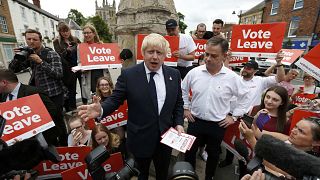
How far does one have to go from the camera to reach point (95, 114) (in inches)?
65.4

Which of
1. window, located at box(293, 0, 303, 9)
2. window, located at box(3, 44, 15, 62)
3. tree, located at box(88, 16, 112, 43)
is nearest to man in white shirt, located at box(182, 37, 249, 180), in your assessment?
Answer: window, located at box(293, 0, 303, 9)

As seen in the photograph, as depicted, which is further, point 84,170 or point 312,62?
point 312,62

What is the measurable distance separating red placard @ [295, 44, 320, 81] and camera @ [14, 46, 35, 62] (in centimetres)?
374

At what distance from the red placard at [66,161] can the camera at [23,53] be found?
1.42m

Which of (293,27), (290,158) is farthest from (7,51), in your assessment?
(293,27)

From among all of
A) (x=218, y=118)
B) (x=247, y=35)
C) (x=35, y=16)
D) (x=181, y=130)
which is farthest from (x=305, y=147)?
(x=35, y=16)

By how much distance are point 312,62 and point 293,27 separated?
75.0 ft

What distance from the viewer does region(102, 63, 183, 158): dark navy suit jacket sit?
1.86m

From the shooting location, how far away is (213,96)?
2.34 metres

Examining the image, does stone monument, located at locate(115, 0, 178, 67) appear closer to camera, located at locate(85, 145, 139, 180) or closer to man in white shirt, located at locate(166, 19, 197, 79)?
man in white shirt, located at locate(166, 19, 197, 79)

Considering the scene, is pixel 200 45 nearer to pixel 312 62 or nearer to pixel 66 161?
pixel 312 62

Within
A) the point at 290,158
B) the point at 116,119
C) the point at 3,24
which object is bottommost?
the point at 116,119

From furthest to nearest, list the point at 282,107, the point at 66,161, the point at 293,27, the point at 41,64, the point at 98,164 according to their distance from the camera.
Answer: the point at 293,27, the point at 41,64, the point at 282,107, the point at 66,161, the point at 98,164

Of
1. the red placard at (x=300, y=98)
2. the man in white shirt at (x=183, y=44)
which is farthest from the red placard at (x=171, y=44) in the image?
the red placard at (x=300, y=98)
